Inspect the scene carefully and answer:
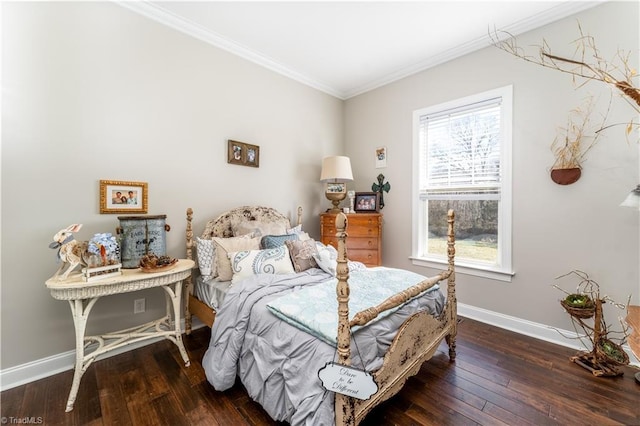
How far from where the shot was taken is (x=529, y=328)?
2539mm

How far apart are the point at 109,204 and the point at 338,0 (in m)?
2.53

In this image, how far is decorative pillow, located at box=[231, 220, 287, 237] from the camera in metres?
2.74

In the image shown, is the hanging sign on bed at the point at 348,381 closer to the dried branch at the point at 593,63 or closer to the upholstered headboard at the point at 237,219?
the upholstered headboard at the point at 237,219

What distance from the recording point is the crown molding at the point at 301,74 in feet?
7.45

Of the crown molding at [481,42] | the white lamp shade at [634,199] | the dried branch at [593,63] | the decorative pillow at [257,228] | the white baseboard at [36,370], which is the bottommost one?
the white baseboard at [36,370]

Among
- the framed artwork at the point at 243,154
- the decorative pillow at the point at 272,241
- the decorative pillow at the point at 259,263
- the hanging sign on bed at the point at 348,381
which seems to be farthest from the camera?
the framed artwork at the point at 243,154

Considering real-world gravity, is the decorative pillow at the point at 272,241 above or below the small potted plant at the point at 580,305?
above

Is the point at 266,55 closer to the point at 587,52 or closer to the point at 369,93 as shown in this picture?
the point at 369,93

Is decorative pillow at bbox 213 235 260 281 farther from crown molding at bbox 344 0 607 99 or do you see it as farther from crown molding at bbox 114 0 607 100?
crown molding at bbox 344 0 607 99

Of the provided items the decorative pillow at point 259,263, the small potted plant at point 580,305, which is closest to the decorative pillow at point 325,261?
the decorative pillow at point 259,263

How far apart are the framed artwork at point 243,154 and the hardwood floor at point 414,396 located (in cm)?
192

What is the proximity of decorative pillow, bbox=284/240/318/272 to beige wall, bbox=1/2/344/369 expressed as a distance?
0.94 metres

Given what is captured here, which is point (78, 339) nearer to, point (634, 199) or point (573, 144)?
point (634, 199)

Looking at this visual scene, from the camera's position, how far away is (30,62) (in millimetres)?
1860
